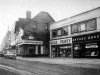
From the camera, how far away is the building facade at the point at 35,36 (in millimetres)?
39875

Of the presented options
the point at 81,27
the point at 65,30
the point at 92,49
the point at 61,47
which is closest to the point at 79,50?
the point at 92,49

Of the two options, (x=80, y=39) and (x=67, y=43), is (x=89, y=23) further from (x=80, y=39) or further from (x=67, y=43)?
(x=67, y=43)

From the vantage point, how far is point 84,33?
27406 millimetres

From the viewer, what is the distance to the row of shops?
81.9 feet

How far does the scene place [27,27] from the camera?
40.6m

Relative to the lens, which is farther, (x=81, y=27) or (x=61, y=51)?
(x=61, y=51)

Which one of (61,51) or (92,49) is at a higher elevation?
(92,49)

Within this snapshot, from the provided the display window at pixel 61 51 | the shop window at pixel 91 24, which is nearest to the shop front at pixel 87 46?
the shop window at pixel 91 24

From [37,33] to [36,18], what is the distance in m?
4.33

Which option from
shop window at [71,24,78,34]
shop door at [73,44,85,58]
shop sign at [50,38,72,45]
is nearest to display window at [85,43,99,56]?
shop door at [73,44,85,58]

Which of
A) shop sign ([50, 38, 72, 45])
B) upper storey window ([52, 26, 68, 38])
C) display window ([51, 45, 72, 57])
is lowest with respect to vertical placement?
display window ([51, 45, 72, 57])

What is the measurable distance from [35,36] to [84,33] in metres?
17.4

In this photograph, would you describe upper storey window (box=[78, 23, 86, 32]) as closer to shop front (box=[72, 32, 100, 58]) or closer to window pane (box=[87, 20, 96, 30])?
window pane (box=[87, 20, 96, 30])

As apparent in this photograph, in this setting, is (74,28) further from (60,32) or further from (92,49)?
(92,49)
